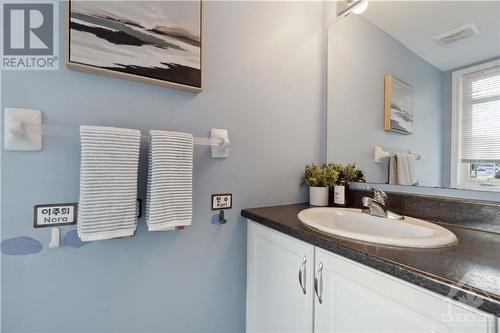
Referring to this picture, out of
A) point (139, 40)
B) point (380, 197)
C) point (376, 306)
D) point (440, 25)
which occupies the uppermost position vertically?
point (440, 25)

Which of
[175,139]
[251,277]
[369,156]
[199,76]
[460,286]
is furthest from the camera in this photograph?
[369,156]

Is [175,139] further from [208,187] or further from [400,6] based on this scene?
[400,6]

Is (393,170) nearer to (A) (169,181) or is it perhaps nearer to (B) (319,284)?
(B) (319,284)

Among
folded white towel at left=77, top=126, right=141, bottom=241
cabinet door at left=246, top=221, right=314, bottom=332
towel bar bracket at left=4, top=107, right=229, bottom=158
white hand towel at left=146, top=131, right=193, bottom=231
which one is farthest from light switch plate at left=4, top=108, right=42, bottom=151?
cabinet door at left=246, top=221, right=314, bottom=332

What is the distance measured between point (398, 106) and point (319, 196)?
1.94 feet

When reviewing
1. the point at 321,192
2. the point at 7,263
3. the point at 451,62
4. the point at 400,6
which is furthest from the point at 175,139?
Answer: the point at 400,6

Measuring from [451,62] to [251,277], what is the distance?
1.28 metres

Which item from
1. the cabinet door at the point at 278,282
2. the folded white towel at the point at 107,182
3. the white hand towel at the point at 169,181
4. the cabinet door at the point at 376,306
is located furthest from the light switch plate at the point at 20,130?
the cabinet door at the point at 376,306

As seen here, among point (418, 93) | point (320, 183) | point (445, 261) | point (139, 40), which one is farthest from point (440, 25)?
point (139, 40)

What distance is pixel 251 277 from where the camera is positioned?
114 cm

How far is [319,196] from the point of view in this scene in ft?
4.22

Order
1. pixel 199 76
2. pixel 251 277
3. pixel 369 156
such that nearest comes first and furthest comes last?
1. pixel 199 76
2. pixel 251 277
3. pixel 369 156

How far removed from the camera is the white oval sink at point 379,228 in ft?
2.18

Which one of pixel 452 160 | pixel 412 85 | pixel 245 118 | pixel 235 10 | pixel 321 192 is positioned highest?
pixel 235 10
